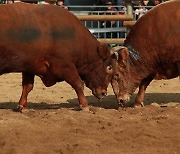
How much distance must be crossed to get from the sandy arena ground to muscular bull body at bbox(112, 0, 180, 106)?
478mm

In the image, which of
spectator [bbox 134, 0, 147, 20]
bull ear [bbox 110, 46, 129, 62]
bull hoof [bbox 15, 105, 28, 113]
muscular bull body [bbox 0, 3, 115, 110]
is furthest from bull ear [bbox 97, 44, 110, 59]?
spectator [bbox 134, 0, 147, 20]

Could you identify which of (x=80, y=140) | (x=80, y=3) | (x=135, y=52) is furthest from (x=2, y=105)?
(x=80, y=3)

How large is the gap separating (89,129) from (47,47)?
1.71 m

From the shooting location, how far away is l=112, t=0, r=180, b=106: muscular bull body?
31.1ft

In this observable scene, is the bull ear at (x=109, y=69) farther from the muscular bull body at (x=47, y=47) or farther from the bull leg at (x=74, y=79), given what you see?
the bull leg at (x=74, y=79)

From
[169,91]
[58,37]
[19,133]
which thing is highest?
[58,37]

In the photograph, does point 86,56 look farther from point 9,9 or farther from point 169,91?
point 169,91

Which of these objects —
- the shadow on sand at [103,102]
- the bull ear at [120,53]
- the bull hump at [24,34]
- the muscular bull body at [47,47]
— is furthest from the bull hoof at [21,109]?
the bull ear at [120,53]

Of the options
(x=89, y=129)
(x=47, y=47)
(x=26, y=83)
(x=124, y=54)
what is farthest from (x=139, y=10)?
(x=89, y=129)

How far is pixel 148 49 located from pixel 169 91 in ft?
7.32

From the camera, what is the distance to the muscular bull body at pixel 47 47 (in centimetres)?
845

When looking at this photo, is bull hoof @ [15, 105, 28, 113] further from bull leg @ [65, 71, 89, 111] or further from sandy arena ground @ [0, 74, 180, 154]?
bull leg @ [65, 71, 89, 111]

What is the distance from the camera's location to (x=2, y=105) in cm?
995

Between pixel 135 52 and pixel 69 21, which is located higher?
pixel 69 21
